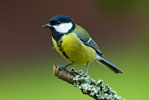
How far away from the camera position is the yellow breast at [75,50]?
1460 millimetres

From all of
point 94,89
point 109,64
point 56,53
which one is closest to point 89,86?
point 94,89

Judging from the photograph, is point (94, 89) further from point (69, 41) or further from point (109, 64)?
point (109, 64)

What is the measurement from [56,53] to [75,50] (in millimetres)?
2005

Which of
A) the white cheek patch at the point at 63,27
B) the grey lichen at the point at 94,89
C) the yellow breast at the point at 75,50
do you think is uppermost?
the white cheek patch at the point at 63,27

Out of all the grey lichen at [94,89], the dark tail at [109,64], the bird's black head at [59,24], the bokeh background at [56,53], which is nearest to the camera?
the grey lichen at [94,89]

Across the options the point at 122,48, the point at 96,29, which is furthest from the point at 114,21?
the point at 122,48

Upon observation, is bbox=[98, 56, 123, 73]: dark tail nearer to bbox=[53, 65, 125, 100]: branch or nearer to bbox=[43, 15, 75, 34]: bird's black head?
bbox=[43, 15, 75, 34]: bird's black head

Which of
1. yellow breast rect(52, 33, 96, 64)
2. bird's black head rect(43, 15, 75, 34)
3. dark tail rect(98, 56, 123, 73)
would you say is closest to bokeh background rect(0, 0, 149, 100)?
dark tail rect(98, 56, 123, 73)

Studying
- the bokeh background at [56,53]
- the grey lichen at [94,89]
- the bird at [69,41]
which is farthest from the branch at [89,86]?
the bokeh background at [56,53]

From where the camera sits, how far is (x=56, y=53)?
348cm

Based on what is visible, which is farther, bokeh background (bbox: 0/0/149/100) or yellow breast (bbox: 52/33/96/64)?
bokeh background (bbox: 0/0/149/100)

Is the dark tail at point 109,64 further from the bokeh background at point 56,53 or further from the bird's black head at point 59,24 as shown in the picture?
the bokeh background at point 56,53

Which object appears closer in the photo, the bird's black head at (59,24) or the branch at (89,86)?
the branch at (89,86)

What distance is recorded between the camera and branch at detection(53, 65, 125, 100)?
1.10 meters
